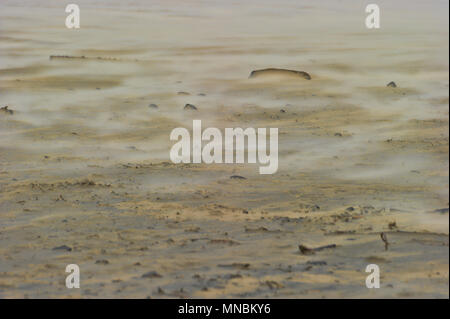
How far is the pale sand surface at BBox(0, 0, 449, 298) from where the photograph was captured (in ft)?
16.7

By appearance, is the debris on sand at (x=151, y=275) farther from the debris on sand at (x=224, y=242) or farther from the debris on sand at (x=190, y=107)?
the debris on sand at (x=190, y=107)

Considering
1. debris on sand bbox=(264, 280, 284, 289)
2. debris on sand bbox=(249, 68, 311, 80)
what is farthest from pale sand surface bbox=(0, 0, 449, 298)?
debris on sand bbox=(249, 68, 311, 80)

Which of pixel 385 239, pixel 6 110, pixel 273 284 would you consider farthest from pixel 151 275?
pixel 6 110

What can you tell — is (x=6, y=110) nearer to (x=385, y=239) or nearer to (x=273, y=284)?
(x=385, y=239)

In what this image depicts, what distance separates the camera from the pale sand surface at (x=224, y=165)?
5.08 meters

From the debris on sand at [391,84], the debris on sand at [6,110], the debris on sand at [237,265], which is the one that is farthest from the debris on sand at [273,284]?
the debris on sand at [6,110]

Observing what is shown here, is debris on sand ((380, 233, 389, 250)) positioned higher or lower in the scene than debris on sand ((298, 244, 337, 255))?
higher

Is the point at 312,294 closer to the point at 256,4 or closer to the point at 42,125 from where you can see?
the point at 42,125

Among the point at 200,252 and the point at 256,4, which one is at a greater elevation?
the point at 256,4

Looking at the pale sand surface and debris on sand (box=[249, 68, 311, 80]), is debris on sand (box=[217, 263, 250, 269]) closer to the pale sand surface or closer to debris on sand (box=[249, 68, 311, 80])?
the pale sand surface

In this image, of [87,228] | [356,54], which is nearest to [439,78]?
[356,54]

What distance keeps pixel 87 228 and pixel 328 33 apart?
669 centimetres

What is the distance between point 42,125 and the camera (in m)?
9.02
